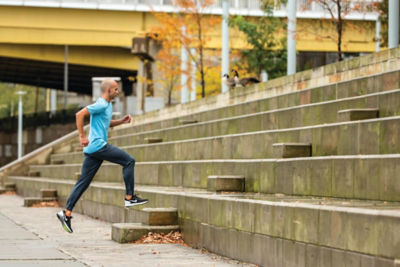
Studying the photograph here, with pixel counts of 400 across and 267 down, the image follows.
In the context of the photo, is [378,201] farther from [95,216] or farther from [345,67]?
[95,216]

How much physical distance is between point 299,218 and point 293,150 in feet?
10.1

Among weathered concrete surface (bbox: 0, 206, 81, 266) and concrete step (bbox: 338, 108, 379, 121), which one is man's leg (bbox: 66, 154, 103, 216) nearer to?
weathered concrete surface (bbox: 0, 206, 81, 266)


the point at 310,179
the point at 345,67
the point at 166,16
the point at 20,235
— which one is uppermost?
the point at 166,16

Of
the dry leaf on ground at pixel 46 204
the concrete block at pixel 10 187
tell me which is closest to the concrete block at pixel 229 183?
the dry leaf on ground at pixel 46 204

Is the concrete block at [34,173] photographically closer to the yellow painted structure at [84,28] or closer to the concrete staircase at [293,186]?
the concrete staircase at [293,186]

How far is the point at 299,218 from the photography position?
8086mm

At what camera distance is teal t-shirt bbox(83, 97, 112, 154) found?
38.2ft

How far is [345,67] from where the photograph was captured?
1539 centimetres

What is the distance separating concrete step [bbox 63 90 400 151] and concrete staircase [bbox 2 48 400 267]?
2 centimetres

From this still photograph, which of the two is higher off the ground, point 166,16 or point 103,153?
point 166,16

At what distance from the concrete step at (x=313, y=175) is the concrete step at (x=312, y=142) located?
0.62m

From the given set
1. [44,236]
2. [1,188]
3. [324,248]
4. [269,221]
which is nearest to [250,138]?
[44,236]

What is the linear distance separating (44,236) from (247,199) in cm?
429

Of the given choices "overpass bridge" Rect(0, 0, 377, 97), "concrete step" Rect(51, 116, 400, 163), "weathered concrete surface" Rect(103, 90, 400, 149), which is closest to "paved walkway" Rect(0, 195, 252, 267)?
"concrete step" Rect(51, 116, 400, 163)
